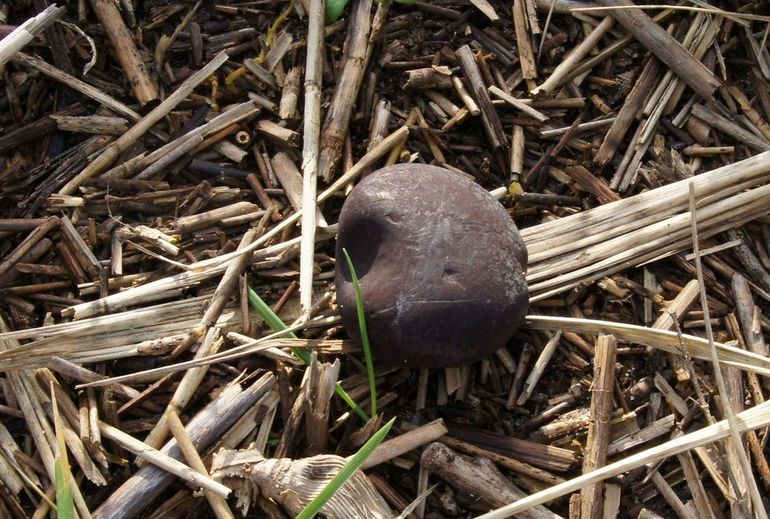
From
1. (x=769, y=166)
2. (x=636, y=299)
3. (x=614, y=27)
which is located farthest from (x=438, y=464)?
(x=614, y=27)

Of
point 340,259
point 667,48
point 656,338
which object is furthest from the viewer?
point 667,48

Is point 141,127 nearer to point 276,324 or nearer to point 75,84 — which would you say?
point 75,84

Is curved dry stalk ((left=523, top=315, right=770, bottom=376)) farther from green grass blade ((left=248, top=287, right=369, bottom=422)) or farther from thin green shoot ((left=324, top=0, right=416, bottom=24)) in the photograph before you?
thin green shoot ((left=324, top=0, right=416, bottom=24))

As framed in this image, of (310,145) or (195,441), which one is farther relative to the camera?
(310,145)

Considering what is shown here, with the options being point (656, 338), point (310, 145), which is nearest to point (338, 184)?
point (310, 145)

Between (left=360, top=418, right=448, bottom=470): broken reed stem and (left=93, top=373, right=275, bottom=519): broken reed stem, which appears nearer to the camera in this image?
(left=93, top=373, right=275, bottom=519): broken reed stem

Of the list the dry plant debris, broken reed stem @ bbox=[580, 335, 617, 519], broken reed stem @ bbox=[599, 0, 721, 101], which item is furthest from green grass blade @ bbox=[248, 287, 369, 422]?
broken reed stem @ bbox=[599, 0, 721, 101]

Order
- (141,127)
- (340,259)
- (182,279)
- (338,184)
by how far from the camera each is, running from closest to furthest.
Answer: (340,259), (182,279), (338,184), (141,127)
